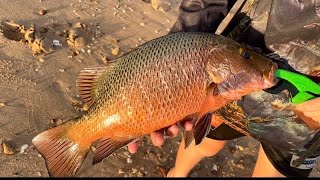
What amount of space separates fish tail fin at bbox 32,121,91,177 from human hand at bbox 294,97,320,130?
1108 millimetres

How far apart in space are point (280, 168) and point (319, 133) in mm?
364

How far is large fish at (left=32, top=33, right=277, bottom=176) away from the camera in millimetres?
2109

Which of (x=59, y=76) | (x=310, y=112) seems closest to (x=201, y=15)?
(x=310, y=112)

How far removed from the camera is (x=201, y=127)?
2.21m

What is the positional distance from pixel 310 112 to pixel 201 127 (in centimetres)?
58

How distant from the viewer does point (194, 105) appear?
7.04 feet

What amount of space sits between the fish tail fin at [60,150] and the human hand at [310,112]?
1108mm

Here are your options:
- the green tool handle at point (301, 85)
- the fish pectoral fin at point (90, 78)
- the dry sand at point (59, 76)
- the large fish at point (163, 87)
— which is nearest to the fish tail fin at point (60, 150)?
the large fish at point (163, 87)

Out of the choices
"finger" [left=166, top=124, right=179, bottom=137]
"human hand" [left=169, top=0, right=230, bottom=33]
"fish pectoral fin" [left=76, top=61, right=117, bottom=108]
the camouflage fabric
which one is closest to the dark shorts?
the camouflage fabric

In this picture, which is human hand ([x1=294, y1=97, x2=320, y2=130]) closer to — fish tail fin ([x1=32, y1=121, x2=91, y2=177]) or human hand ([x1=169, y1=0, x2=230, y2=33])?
human hand ([x1=169, y1=0, x2=230, y2=33])

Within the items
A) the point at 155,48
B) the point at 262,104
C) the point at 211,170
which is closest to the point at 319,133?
the point at 262,104

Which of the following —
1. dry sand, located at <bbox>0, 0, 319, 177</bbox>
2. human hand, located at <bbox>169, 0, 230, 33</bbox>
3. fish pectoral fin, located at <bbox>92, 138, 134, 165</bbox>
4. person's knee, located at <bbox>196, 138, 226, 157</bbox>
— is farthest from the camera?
dry sand, located at <bbox>0, 0, 319, 177</bbox>

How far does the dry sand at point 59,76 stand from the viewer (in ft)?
11.0

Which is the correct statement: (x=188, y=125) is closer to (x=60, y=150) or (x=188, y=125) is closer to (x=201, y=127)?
(x=201, y=127)
